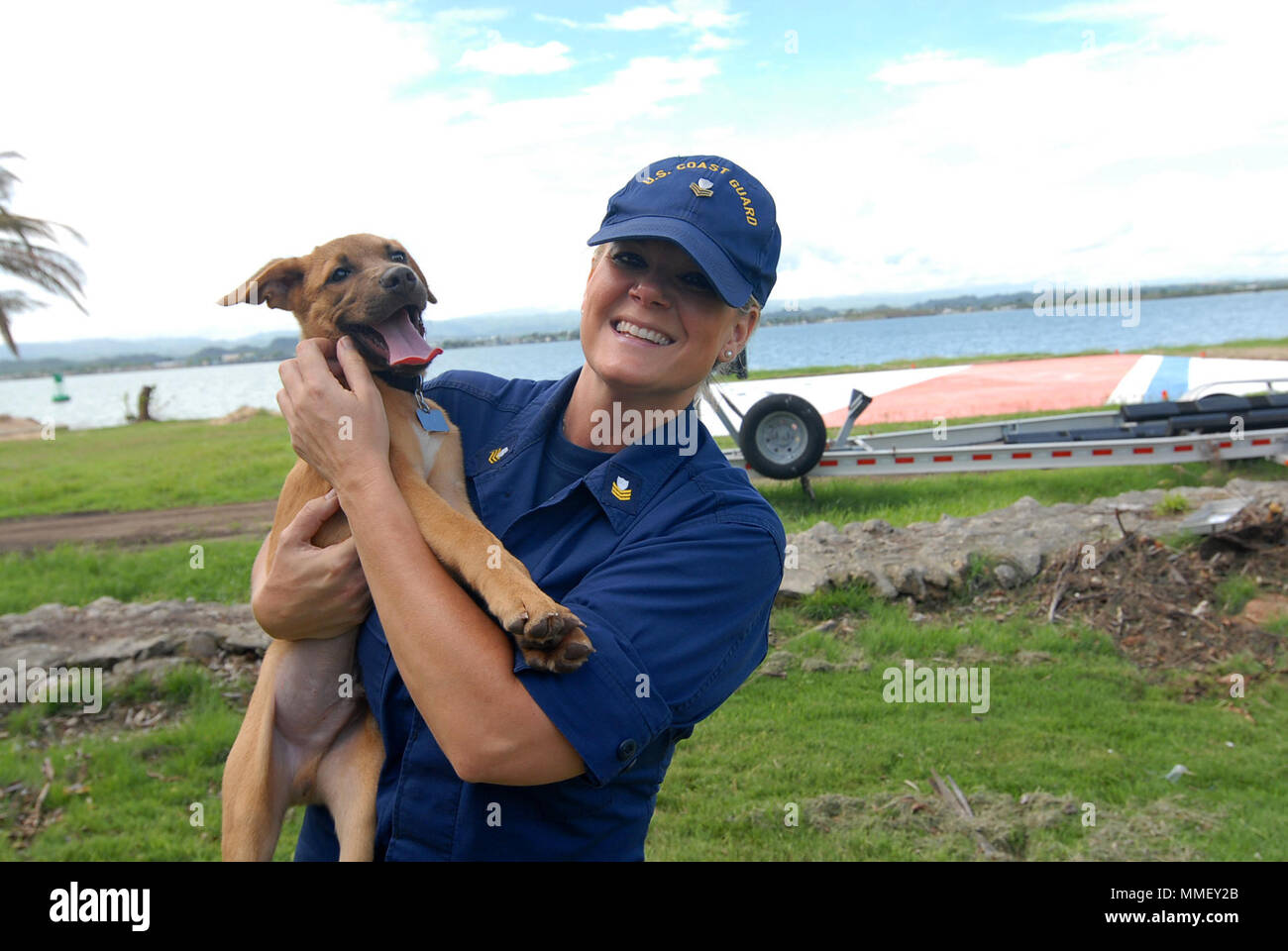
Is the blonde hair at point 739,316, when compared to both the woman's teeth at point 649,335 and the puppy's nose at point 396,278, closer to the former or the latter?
Result: the woman's teeth at point 649,335

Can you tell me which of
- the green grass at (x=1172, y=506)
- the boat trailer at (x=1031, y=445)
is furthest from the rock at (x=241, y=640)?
the green grass at (x=1172, y=506)

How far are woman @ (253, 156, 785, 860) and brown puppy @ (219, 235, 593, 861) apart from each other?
0.15m

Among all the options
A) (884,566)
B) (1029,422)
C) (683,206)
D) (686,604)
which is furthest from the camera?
(1029,422)

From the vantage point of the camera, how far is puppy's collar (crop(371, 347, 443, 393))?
108 inches

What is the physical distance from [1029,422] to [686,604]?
1080 centimetres

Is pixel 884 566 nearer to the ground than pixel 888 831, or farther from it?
farther from it

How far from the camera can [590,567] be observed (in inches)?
84.5

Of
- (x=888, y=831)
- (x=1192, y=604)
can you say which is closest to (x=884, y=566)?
(x=1192, y=604)

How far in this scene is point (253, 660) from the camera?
22.7 ft

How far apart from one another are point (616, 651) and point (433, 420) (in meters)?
1.04

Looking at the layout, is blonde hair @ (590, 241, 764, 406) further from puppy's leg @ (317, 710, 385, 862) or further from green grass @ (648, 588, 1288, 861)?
green grass @ (648, 588, 1288, 861)

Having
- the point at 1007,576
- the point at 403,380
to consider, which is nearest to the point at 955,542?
the point at 1007,576

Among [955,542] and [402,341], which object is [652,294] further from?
[955,542]
